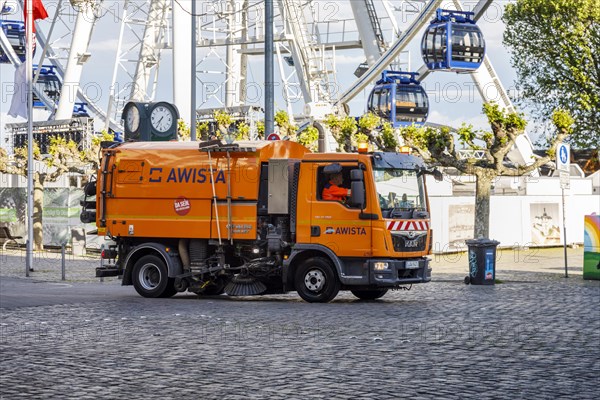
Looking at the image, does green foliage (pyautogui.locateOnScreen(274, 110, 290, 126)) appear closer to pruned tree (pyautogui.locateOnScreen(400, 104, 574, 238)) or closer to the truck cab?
pruned tree (pyautogui.locateOnScreen(400, 104, 574, 238))

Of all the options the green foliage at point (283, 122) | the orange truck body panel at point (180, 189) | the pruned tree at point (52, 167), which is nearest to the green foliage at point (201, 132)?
the pruned tree at point (52, 167)

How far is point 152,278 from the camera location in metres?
21.6

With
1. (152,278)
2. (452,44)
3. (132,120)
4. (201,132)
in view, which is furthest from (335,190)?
(201,132)

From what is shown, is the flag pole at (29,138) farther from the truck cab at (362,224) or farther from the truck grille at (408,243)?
the truck grille at (408,243)

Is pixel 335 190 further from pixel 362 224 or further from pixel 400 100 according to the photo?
pixel 400 100

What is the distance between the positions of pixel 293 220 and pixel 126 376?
32.4 ft

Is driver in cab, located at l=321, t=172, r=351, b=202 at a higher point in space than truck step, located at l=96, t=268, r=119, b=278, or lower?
higher

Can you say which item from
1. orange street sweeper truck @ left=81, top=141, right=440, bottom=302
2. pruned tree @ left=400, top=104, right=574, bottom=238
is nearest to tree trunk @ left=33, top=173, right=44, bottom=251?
pruned tree @ left=400, top=104, right=574, bottom=238

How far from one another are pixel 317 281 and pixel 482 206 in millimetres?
10764

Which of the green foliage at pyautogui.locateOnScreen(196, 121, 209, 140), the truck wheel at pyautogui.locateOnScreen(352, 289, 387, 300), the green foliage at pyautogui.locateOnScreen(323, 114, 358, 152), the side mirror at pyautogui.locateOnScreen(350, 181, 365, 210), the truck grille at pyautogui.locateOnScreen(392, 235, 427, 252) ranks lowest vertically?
the truck wheel at pyautogui.locateOnScreen(352, 289, 387, 300)

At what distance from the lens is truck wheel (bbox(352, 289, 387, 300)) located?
842 inches

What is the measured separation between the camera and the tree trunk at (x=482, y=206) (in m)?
29.7

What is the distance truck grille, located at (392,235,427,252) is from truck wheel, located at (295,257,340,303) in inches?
47.5

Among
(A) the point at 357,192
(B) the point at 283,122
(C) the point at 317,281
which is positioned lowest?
(C) the point at 317,281
